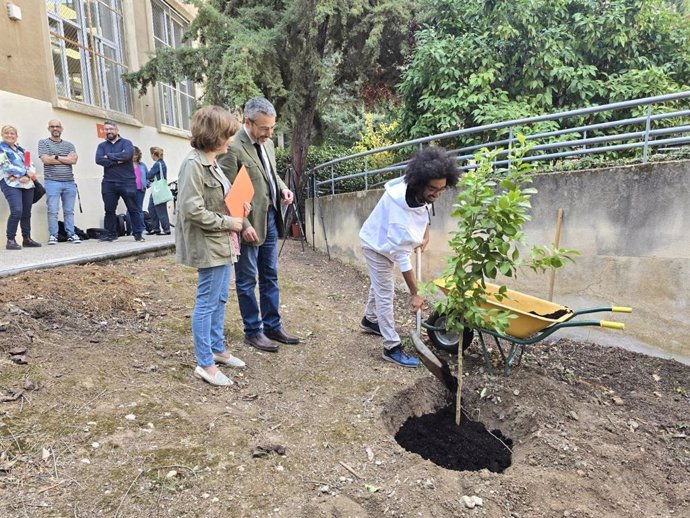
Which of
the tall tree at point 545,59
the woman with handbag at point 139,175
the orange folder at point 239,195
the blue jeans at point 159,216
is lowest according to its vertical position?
the blue jeans at point 159,216

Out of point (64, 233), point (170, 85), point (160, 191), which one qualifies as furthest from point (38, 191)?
point (170, 85)

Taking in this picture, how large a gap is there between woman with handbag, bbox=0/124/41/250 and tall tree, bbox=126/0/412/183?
2930 millimetres

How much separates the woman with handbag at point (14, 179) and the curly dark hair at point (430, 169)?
5305 millimetres

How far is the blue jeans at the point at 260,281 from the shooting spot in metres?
3.57

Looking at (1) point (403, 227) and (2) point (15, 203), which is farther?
(2) point (15, 203)

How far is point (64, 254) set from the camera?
5.46 meters

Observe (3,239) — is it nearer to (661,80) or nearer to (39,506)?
(39,506)

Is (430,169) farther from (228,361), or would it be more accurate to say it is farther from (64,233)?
(64,233)

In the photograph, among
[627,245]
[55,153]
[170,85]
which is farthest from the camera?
[170,85]

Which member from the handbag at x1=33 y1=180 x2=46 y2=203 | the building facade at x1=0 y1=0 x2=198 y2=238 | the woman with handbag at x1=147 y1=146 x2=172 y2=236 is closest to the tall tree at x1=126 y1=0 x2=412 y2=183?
the building facade at x1=0 y1=0 x2=198 y2=238

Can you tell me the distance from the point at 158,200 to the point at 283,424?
665 cm

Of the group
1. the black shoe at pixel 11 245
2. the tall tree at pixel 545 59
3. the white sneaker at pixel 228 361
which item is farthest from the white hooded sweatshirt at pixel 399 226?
the black shoe at pixel 11 245

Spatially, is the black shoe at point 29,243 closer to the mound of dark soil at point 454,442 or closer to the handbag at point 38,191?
the handbag at point 38,191

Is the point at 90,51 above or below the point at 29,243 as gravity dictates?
above
